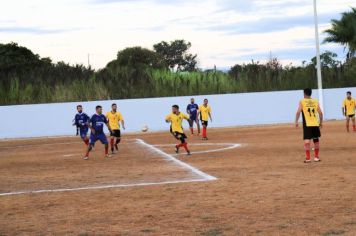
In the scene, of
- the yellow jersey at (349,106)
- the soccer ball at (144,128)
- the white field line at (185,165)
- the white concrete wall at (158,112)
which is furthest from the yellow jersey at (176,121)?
the white concrete wall at (158,112)

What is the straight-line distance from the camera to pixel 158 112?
1845 inches

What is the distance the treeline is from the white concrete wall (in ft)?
7.26

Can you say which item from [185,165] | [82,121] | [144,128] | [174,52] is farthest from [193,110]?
[174,52]

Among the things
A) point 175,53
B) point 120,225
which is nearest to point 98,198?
point 120,225

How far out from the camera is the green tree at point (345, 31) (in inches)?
2185

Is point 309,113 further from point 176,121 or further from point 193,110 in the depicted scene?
point 193,110

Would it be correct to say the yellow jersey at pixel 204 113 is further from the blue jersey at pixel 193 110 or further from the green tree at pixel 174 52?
the green tree at pixel 174 52

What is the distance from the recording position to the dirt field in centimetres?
991

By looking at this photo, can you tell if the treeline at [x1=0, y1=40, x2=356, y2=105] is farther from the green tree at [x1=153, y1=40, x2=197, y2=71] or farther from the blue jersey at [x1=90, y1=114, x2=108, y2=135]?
the green tree at [x1=153, y1=40, x2=197, y2=71]

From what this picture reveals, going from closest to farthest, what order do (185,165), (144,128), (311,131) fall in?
(311,131)
(185,165)
(144,128)

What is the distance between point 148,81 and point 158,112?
4831 millimetres

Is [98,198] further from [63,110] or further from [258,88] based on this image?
[258,88]

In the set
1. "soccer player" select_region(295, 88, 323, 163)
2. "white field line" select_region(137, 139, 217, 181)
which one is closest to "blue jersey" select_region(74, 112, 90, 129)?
"white field line" select_region(137, 139, 217, 181)

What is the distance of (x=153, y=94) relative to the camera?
4950 cm
